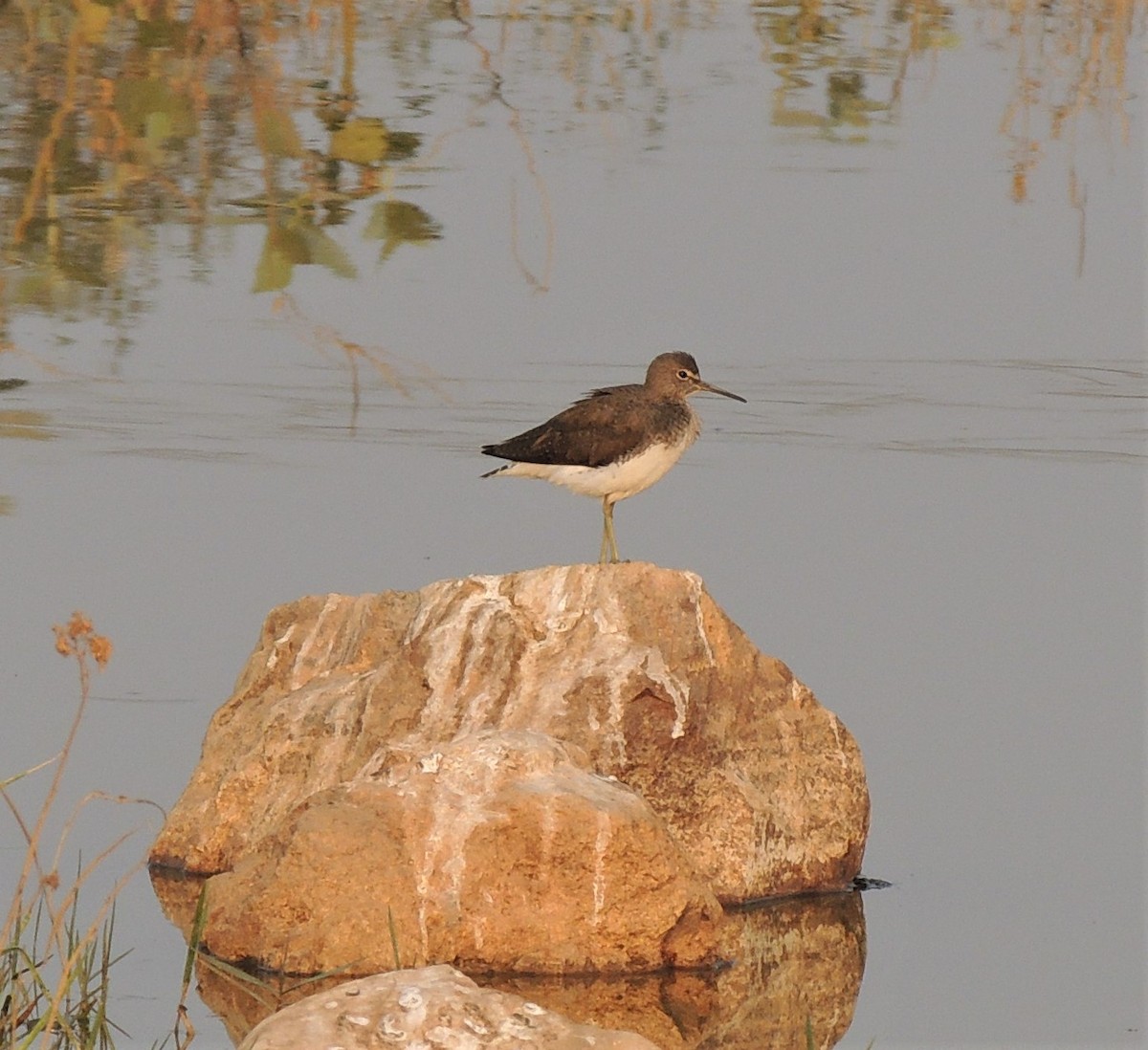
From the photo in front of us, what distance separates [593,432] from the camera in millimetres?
10273

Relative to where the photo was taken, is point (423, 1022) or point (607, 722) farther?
point (607, 722)

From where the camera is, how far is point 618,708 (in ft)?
26.3

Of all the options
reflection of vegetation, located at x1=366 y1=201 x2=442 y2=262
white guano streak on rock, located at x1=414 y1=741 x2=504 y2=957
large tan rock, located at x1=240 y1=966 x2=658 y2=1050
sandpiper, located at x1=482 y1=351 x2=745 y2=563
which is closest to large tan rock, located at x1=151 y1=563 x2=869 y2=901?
white guano streak on rock, located at x1=414 y1=741 x2=504 y2=957

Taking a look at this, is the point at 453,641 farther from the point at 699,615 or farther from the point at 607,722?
the point at 699,615

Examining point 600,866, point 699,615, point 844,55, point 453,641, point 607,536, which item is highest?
point 844,55

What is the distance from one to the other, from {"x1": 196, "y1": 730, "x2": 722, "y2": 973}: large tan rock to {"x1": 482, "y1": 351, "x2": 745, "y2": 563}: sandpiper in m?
3.03

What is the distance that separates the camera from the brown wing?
33.6 feet

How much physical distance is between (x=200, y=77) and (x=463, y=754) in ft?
12.8

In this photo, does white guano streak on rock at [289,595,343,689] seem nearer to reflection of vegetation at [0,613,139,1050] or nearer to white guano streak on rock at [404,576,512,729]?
white guano streak on rock at [404,576,512,729]

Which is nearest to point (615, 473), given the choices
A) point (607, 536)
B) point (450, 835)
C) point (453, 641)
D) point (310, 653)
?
point (607, 536)

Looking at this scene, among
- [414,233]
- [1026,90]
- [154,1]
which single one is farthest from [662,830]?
[1026,90]

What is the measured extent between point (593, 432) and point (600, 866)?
3405 mm

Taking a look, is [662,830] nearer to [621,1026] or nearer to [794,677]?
[621,1026]

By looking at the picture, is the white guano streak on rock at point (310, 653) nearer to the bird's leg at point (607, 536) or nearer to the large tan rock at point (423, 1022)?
the bird's leg at point (607, 536)
